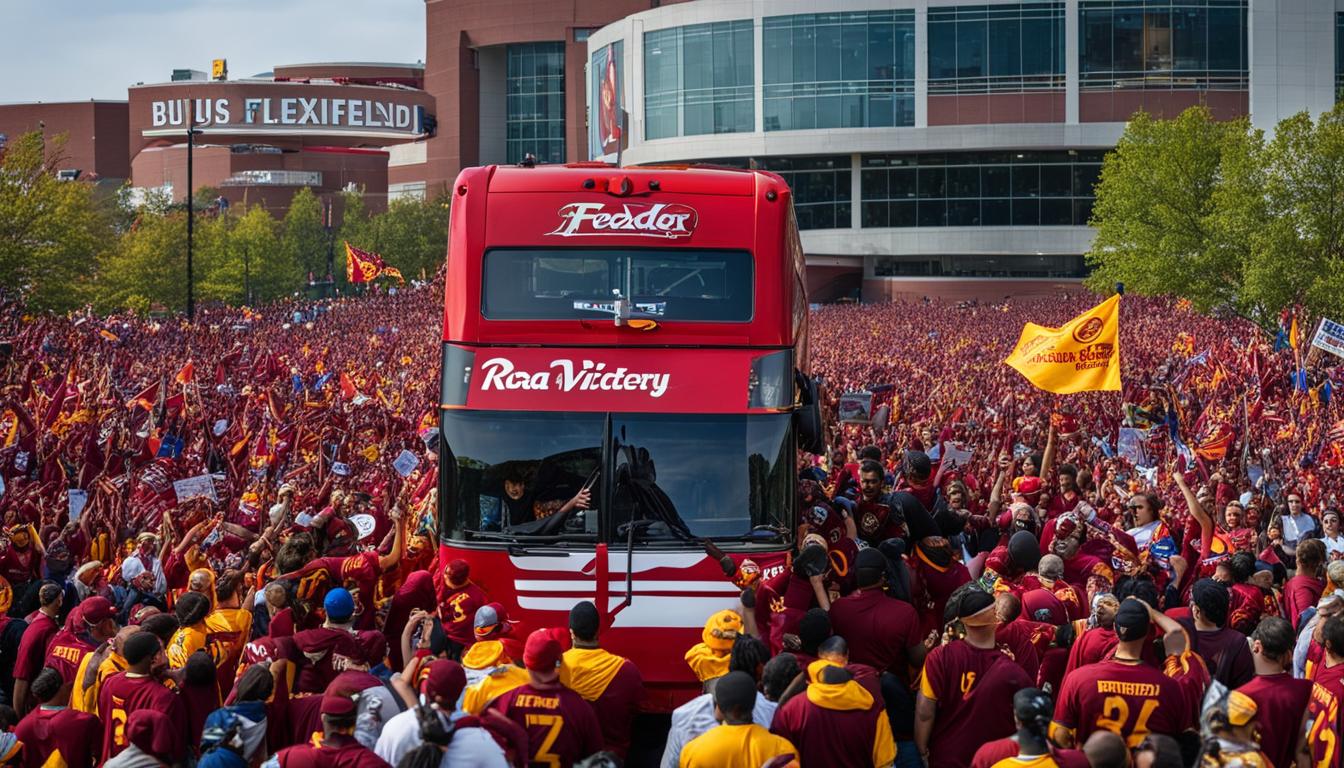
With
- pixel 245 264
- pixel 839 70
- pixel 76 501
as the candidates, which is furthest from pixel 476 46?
pixel 76 501

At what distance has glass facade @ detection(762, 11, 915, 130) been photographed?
76.2m

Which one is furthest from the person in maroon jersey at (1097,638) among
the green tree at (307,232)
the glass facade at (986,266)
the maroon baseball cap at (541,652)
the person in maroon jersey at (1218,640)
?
the green tree at (307,232)

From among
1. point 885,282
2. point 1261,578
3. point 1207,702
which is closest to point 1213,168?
point 885,282

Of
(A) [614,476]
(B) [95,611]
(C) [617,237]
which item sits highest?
(C) [617,237]

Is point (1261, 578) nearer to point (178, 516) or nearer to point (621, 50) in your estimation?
point (178, 516)

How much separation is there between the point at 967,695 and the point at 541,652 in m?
2.14

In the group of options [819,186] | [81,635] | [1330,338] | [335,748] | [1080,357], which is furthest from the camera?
[819,186]

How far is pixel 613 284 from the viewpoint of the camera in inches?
439

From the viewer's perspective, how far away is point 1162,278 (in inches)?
1873

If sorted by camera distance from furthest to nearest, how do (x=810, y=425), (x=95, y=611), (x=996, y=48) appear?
1. (x=996, y=48)
2. (x=810, y=425)
3. (x=95, y=611)

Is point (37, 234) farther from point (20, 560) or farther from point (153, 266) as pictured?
point (20, 560)

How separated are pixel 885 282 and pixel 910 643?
7343cm

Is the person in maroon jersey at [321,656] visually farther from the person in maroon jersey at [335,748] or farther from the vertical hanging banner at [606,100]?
the vertical hanging banner at [606,100]

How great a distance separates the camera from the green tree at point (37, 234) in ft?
153
